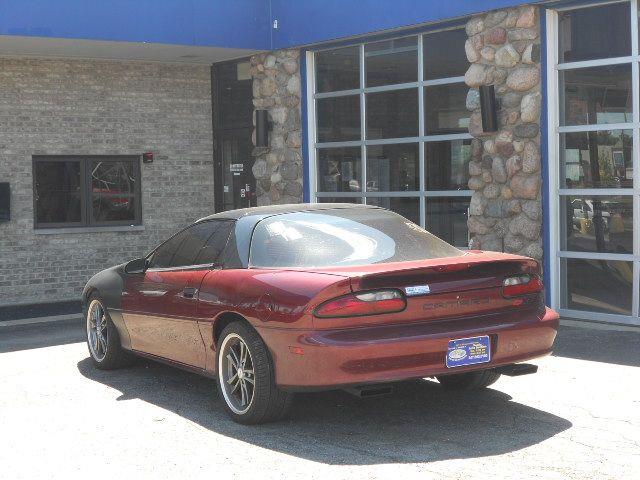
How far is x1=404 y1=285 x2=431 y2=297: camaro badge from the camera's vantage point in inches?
245

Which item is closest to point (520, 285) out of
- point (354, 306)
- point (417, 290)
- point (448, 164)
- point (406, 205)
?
point (417, 290)

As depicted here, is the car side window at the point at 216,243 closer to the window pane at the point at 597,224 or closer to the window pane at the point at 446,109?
the window pane at the point at 597,224

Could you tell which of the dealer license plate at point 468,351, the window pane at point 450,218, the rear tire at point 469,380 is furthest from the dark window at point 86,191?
the dealer license plate at point 468,351

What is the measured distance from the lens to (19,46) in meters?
13.7

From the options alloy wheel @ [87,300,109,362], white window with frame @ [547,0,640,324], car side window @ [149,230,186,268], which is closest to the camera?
car side window @ [149,230,186,268]

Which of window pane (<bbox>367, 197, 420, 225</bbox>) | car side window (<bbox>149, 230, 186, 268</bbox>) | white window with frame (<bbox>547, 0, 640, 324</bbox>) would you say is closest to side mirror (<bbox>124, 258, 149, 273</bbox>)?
car side window (<bbox>149, 230, 186, 268</bbox>)

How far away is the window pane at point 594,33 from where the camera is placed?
10.5 m

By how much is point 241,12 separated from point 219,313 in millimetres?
8295

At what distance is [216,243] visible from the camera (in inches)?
295

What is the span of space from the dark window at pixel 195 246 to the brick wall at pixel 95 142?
6999 mm

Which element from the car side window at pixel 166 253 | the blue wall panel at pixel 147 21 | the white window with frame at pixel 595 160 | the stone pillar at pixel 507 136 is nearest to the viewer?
the car side window at pixel 166 253

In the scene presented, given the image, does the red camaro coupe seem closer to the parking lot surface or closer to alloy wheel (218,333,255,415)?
alloy wheel (218,333,255,415)

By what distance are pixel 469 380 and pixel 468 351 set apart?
1145 mm

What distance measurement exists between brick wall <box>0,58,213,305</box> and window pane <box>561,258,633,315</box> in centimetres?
689
